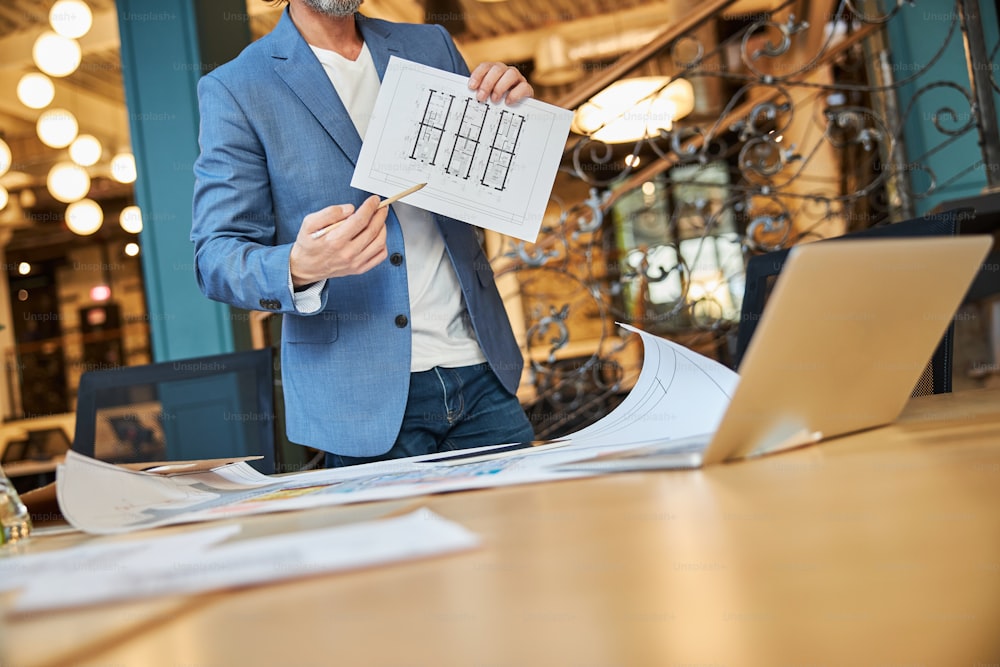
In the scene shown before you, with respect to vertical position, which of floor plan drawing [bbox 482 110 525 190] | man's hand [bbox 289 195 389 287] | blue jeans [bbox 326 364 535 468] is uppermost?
floor plan drawing [bbox 482 110 525 190]

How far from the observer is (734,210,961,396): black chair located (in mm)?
1110

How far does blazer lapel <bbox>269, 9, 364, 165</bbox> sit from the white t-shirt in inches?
1.9

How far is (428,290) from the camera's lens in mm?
1337

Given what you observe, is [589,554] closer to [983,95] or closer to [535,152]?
[535,152]

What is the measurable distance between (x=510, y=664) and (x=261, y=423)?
48.1 inches

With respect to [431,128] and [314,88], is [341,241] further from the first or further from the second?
[314,88]

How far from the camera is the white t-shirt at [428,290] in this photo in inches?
51.8

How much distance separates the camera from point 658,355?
2.65ft

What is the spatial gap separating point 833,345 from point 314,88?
3.31 feet

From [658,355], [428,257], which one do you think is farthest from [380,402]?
[658,355]

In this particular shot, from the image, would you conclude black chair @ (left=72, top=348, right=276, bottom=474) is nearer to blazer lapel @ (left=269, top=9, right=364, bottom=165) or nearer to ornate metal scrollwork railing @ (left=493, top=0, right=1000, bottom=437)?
blazer lapel @ (left=269, top=9, right=364, bottom=165)

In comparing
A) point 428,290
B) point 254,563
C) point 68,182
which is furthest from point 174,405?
point 68,182

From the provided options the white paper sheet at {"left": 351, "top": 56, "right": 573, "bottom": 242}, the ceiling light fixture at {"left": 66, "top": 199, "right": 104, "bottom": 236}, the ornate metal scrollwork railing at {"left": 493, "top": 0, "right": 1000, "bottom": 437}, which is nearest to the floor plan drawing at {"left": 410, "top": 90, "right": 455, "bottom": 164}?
the white paper sheet at {"left": 351, "top": 56, "right": 573, "bottom": 242}

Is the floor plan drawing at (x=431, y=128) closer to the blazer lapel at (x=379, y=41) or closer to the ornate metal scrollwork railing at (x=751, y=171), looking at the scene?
the blazer lapel at (x=379, y=41)
